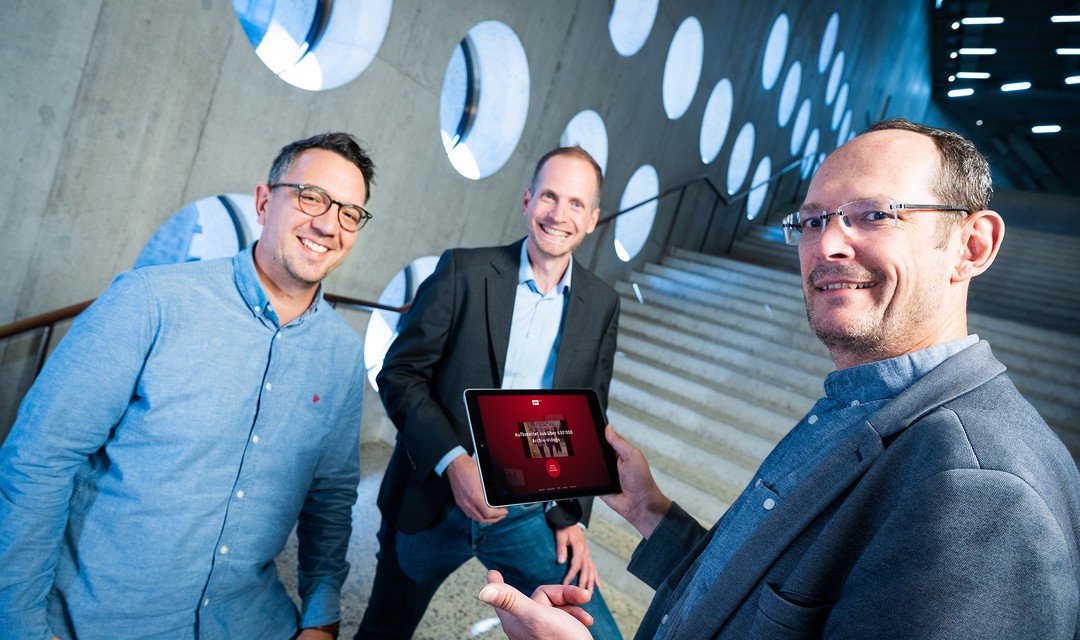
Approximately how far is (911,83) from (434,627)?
2366 cm

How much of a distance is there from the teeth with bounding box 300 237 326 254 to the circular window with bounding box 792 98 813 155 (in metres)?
13.0

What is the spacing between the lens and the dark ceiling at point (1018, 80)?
16.7 meters

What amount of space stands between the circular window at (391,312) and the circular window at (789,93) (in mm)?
9230

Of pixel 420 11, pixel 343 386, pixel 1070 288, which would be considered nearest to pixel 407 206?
pixel 420 11

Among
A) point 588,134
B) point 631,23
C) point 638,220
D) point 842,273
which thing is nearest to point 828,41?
point 638,220

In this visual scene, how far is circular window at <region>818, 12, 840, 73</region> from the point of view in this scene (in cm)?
1205

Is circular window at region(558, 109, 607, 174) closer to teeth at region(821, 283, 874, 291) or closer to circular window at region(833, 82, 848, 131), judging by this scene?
teeth at region(821, 283, 874, 291)

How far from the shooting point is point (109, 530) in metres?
1.32

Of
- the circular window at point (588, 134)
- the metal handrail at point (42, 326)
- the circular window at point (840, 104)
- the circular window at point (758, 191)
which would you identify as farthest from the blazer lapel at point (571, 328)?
the circular window at point (840, 104)

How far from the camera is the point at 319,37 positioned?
11.4 feet

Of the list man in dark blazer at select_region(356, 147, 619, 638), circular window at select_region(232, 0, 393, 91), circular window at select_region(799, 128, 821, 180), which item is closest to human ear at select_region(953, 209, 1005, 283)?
man in dark blazer at select_region(356, 147, 619, 638)

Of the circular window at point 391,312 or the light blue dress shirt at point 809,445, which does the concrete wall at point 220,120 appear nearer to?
the circular window at point 391,312

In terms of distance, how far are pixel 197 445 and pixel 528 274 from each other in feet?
3.78

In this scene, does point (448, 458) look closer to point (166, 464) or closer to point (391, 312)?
point (166, 464)
